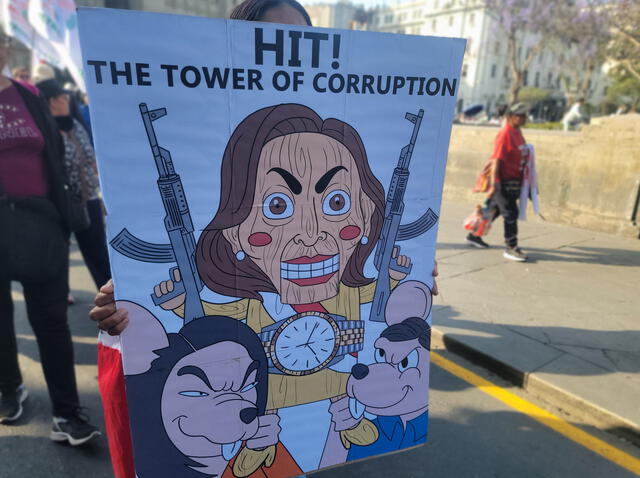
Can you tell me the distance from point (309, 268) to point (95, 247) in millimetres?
3150

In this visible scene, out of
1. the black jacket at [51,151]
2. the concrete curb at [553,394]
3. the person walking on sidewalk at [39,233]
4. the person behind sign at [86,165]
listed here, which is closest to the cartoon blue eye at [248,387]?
the person walking on sidewalk at [39,233]

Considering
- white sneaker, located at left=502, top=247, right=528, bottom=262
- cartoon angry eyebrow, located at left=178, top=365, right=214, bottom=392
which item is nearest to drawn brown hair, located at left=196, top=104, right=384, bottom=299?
cartoon angry eyebrow, located at left=178, top=365, right=214, bottom=392

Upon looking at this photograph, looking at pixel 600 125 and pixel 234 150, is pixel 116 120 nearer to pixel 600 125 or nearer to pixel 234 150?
pixel 234 150

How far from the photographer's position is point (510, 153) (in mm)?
5750

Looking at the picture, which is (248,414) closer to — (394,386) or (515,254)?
(394,386)

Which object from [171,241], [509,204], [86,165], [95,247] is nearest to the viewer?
[171,241]

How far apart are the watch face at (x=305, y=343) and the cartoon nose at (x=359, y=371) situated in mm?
101

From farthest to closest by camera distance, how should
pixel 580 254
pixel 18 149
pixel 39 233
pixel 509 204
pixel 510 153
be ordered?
pixel 580 254 < pixel 509 204 < pixel 510 153 < pixel 39 233 < pixel 18 149

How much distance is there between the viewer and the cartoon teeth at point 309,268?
→ 4.64ft

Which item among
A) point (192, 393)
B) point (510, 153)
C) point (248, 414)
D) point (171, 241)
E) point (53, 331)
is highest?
point (510, 153)

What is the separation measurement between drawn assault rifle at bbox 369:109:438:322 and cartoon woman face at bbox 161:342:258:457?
1.55ft

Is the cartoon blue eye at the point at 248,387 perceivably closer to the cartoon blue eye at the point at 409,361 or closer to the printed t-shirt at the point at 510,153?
the cartoon blue eye at the point at 409,361

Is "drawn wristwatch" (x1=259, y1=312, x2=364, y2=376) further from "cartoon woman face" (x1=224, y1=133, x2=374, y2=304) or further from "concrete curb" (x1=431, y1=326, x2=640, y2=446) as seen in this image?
"concrete curb" (x1=431, y1=326, x2=640, y2=446)

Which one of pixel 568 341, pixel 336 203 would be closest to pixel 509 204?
pixel 568 341
